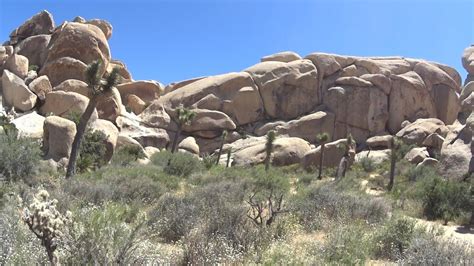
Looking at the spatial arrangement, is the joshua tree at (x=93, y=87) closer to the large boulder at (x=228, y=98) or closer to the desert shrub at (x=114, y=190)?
the desert shrub at (x=114, y=190)

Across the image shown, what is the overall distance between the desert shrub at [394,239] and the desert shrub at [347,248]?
44 cm

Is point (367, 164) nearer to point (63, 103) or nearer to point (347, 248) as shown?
point (63, 103)

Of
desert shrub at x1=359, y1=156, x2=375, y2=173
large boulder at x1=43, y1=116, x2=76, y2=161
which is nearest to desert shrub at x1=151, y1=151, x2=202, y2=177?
large boulder at x1=43, y1=116, x2=76, y2=161

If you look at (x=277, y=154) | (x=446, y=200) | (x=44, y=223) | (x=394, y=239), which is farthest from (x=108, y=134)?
(x=44, y=223)

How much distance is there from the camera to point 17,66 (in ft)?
134

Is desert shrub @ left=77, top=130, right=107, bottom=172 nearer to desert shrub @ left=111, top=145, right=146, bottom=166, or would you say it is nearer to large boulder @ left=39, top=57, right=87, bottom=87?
desert shrub @ left=111, top=145, right=146, bottom=166

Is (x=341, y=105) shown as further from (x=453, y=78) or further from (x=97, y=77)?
(x=97, y=77)

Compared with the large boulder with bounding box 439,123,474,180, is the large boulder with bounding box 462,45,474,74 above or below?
above

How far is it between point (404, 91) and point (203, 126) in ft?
83.3

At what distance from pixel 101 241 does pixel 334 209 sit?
8296mm

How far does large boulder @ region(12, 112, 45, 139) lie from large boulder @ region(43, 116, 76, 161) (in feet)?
24.7

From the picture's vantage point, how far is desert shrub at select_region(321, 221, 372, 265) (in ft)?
21.0

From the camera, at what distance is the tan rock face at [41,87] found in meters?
38.8

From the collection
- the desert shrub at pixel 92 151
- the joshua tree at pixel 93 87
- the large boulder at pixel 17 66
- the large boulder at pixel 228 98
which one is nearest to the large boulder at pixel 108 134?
the desert shrub at pixel 92 151
